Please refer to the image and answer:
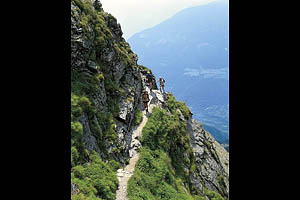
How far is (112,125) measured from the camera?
18000 mm

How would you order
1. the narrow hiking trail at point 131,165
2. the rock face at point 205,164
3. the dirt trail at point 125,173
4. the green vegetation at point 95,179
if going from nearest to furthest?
1. the green vegetation at point 95,179
2. the dirt trail at point 125,173
3. the narrow hiking trail at point 131,165
4. the rock face at point 205,164

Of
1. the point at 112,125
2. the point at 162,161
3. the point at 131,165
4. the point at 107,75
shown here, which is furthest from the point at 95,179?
the point at 107,75

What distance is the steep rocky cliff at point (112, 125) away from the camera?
43.3ft

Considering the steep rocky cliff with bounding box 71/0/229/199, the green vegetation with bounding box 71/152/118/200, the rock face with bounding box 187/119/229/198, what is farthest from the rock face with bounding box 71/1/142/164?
the rock face with bounding box 187/119/229/198

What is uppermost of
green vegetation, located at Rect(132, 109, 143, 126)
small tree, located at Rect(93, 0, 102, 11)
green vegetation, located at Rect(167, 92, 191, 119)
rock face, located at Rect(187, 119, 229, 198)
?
small tree, located at Rect(93, 0, 102, 11)

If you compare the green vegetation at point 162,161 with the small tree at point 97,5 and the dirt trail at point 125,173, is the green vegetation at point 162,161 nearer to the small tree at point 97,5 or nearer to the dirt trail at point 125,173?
the dirt trail at point 125,173

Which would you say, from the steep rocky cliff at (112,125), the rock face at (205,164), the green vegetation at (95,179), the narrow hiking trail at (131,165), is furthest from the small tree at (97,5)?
the rock face at (205,164)

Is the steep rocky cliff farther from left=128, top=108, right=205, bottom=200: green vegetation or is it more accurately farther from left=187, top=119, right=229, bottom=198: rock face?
left=128, top=108, right=205, bottom=200: green vegetation

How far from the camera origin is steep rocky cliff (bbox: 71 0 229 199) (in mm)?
13195

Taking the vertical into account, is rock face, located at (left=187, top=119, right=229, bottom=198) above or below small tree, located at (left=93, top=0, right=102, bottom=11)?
below
